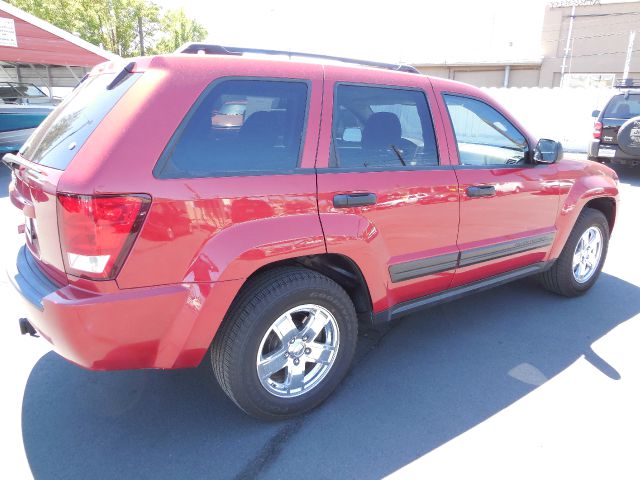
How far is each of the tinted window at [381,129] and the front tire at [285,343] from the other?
28.0 inches

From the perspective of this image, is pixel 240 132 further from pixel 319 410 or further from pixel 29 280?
pixel 319 410

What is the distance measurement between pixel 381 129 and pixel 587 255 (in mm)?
2628

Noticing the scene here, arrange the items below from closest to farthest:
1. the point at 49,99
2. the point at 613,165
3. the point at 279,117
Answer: the point at 279,117, the point at 613,165, the point at 49,99

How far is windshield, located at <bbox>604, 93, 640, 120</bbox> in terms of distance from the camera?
31.6ft

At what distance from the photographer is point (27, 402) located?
270cm

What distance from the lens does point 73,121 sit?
7.82 ft

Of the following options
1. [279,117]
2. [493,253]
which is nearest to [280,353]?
[279,117]

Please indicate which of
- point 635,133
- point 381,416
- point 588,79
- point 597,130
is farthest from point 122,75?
point 588,79

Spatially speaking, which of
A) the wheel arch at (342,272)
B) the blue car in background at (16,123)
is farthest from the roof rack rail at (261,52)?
the blue car in background at (16,123)

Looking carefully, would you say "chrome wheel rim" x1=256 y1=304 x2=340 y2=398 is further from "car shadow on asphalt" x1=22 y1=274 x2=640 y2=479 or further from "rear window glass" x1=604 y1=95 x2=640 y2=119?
"rear window glass" x1=604 y1=95 x2=640 y2=119

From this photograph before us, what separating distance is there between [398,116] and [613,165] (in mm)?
11279

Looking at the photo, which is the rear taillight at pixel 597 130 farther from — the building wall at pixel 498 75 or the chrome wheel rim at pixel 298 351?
the building wall at pixel 498 75

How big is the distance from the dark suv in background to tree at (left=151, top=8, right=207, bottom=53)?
30.5 m

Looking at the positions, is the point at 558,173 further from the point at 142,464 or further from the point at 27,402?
the point at 27,402
